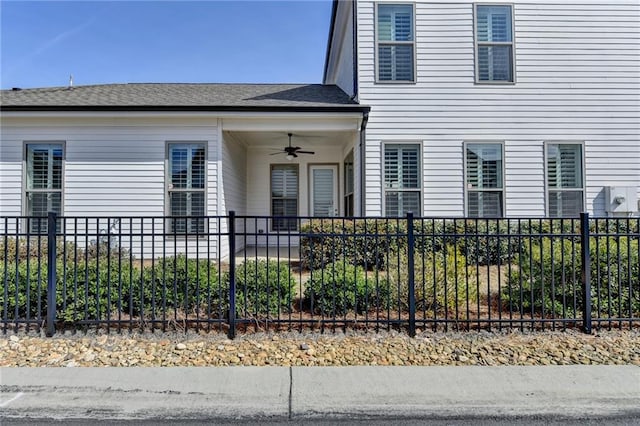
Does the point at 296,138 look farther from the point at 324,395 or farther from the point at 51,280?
the point at 324,395

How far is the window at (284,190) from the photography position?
10711 millimetres

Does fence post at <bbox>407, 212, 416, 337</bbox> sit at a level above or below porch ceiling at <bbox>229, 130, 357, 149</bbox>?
below

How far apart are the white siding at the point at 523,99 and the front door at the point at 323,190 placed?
2.88 m

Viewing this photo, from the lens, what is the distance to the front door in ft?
35.0

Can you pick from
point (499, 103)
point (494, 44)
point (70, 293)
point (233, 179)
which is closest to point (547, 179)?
point (499, 103)

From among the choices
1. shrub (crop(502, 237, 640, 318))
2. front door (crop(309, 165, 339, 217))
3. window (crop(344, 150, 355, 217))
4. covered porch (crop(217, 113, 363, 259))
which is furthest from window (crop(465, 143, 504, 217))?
front door (crop(309, 165, 339, 217))

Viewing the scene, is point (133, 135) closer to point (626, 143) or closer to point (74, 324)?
point (74, 324)

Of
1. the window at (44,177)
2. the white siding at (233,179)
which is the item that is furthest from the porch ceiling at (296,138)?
the window at (44,177)

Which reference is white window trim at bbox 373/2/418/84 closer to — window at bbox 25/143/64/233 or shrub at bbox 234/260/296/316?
shrub at bbox 234/260/296/316

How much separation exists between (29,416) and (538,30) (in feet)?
34.7

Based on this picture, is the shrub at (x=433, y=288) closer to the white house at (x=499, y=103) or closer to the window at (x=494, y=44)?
the white house at (x=499, y=103)

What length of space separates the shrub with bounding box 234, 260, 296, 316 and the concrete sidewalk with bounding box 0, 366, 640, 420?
90 cm

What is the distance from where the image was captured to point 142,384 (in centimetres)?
296

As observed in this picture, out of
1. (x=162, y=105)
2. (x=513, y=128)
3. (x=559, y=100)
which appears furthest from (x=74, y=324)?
(x=559, y=100)
